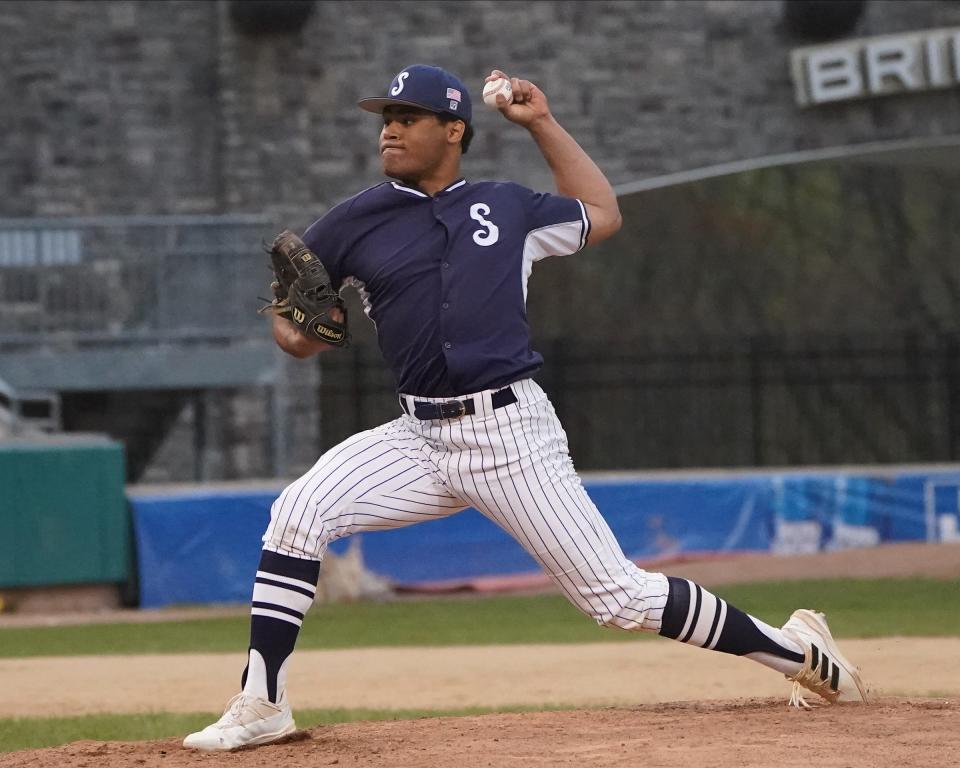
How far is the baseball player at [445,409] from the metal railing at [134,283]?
39.0 ft

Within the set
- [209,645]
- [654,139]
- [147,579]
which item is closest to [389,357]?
[209,645]

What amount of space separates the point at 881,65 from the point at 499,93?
48.6 ft

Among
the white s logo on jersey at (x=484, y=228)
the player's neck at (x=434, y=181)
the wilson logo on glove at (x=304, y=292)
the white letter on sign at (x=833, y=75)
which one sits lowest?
the wilson logo on glove at (x=304, y=292)

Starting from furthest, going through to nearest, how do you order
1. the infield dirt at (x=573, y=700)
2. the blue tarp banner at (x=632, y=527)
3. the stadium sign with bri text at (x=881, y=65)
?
1. the stadium sign with bri text at (x=881, y=65)
2. the blue tarp banner at (x=632, y=527)
3. the infield dirt at (x=573, y=700)

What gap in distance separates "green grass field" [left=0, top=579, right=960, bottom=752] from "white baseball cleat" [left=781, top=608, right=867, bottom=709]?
15.9 ft

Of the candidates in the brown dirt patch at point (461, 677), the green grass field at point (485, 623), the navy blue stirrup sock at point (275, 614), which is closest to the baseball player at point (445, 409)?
the navy blue stirrup sock at point (275, 614)

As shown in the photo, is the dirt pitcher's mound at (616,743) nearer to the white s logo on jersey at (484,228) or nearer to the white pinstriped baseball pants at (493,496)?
the white pinstriped baseball pants at (493,496)

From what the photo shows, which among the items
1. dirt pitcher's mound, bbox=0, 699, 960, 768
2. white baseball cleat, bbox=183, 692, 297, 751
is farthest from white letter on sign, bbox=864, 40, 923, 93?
white baseball cleat, bbox=183, 692, 297, 751

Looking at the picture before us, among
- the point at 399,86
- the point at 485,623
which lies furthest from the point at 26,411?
the point at 399,86

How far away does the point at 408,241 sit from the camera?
521cm

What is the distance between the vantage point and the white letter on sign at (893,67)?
62.4ft

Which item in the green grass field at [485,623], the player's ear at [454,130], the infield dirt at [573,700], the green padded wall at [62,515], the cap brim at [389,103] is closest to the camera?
the infield dirt at [573,700]

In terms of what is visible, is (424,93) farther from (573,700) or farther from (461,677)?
(461,677)

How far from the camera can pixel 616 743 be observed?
5.06 metres
